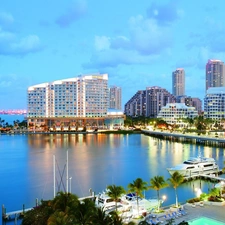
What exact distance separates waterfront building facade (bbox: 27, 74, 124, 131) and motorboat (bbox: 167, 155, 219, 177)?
305ft

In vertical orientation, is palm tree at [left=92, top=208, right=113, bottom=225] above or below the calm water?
above

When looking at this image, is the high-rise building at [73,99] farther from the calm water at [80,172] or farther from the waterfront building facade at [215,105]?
the calm water at [80,172]

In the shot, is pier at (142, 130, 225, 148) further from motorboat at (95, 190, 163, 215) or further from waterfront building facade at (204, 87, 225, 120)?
motorboat at (95, 190, 163, 215)

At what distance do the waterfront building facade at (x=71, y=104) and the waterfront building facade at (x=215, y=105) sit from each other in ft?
153

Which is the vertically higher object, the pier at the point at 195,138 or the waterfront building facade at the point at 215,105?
the waterfront building facade at the point at 215,105

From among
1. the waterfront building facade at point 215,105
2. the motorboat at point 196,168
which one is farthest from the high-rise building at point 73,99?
the motorboat at point 196,168

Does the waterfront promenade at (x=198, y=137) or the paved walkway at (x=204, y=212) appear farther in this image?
the waterfront promenade at (x=198, y=137)

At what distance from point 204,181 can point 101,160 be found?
765 inches

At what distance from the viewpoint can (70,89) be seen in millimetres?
132875

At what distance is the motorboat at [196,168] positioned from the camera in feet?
116

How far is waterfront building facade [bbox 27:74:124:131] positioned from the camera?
130750 mm

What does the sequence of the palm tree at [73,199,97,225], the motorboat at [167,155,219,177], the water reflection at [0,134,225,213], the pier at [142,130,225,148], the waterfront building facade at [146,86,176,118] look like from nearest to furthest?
the palm tree at [73,199,97,225] < the water reflection at [0,134,225,213] < the motorboat at [167,155,219,177] < the pier at [142,130,225,148] < the waterfront building facade at [146,86,176,118]

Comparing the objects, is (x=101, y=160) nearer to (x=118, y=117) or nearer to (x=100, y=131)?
(x=100, y=131)

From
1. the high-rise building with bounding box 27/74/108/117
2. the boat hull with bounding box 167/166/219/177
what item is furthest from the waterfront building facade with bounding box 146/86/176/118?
the boat hull with bounding box 167/166/219/177
